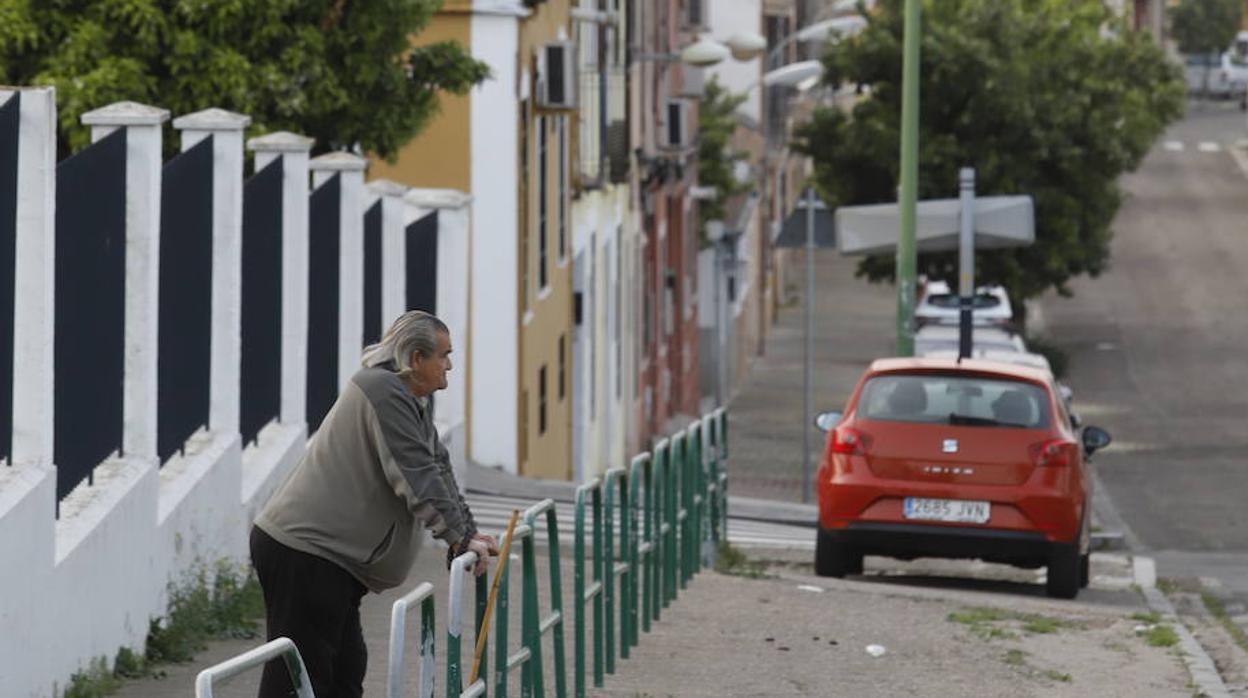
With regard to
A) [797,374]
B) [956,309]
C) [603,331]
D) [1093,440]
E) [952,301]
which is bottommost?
[797,374]

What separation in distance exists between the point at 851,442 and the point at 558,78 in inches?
467

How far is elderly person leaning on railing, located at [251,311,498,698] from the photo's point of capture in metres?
7.96

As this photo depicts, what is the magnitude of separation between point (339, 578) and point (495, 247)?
60.4 ft

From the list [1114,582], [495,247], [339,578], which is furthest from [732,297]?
[339,578]

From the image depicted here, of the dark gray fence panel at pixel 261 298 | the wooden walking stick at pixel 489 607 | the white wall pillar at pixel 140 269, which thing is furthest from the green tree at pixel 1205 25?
the wooden walking stick at pixel 489 607

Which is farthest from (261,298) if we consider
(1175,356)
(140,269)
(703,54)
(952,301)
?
(1175,356)

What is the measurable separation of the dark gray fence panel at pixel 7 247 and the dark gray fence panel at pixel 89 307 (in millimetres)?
580

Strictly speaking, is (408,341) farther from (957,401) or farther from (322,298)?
(957,401)

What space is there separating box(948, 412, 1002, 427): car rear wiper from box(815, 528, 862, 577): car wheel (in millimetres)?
973

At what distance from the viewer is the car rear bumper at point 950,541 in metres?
16.6

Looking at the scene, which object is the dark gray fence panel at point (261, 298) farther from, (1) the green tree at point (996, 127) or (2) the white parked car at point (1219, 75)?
(2) the white parked car at point (1219, 75)

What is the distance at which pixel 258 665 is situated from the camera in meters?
6.02

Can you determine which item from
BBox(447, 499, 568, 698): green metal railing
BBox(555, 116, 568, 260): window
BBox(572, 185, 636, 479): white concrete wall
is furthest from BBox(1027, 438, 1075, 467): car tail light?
BBox(572, 185, 636, 479): white concrete wall

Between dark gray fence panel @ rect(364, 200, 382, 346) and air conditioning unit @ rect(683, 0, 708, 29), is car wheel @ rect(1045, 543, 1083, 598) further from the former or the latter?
air conditioning unit @ rect(683, 0, 708, 29)
